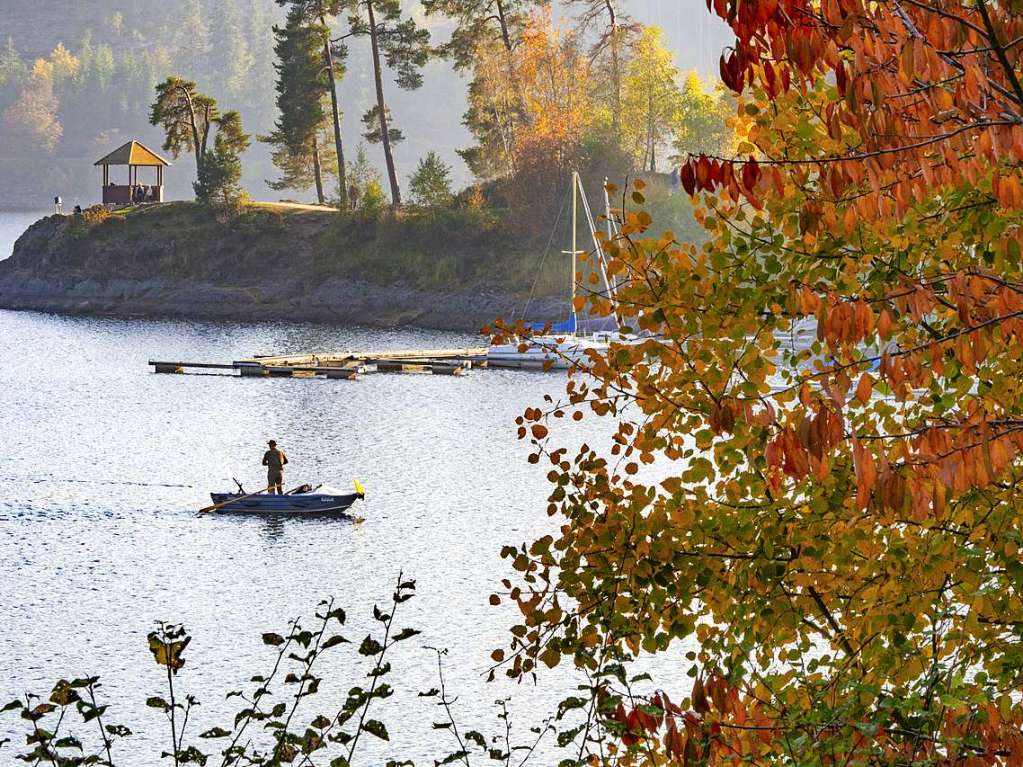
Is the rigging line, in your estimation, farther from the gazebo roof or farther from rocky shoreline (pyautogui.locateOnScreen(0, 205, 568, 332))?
the gazebo roof

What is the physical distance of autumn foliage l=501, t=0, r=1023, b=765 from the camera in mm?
5324

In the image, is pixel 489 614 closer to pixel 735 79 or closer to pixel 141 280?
pixel 735 79

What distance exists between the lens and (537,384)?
56219mm

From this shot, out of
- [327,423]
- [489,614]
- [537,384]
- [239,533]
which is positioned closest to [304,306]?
[537,384]

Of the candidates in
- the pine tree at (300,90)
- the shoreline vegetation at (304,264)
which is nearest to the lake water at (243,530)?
the shoreline vegetation at (304,264)

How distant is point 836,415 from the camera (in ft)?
16.3

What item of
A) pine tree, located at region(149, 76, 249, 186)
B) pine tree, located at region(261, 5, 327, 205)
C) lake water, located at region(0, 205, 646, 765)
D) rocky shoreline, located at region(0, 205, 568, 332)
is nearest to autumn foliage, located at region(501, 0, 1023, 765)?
lake water, located at region(0, 205, 646, 765)

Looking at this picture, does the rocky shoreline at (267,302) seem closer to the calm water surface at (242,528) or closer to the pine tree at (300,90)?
the pine tree at (300,90)

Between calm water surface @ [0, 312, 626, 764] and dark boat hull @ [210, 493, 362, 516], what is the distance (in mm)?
539

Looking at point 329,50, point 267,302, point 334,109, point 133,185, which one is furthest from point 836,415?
point 133,185

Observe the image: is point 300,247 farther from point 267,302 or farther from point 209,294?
point 209,294

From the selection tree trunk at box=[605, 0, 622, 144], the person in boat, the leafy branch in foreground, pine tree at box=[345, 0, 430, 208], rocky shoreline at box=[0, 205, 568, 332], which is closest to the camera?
the leafy branch in foreground

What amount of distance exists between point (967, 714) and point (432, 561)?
24875 mm

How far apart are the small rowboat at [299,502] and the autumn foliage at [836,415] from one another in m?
26.6
